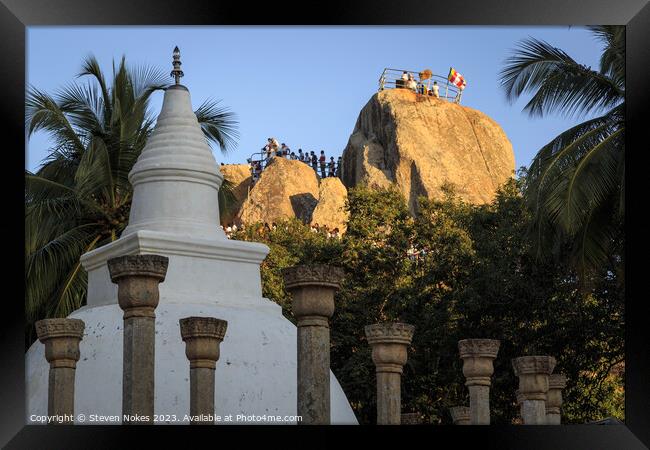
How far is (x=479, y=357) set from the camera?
16.3 meters

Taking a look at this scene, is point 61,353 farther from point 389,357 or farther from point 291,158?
point 291,158

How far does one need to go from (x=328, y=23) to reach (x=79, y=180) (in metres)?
12.9

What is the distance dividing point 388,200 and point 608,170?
36.8 ft

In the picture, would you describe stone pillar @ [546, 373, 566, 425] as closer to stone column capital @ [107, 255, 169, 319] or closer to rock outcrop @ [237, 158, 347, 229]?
stone column capital @ [107, 255, 169, 319]

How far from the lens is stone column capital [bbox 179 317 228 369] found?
570 inches

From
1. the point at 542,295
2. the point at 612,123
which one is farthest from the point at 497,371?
the point at 612,123

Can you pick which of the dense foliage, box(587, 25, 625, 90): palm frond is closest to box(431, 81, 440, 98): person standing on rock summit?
Answer: the dense foliage

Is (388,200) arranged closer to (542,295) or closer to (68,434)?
(542,295)

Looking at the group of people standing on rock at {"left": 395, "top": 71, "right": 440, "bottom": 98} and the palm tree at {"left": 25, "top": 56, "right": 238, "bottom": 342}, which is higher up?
the group of people standing on rock at {"left": 395, "top": 71, "right": 440, "bottom": 98}

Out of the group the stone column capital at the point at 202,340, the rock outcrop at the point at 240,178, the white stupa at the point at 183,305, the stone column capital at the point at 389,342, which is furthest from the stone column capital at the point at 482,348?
the rock outcrop at the point at 240,178

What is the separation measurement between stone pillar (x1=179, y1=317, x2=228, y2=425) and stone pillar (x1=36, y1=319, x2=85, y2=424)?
1213mm

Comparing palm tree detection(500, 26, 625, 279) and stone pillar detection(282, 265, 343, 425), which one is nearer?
stone pillar detection(282, 265, 343, 425)

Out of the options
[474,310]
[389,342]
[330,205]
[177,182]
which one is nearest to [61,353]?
[389,342]

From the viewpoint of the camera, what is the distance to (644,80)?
37.3ft
